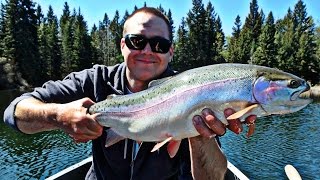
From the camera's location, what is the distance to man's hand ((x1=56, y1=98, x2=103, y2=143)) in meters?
3.54

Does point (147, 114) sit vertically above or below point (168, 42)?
below

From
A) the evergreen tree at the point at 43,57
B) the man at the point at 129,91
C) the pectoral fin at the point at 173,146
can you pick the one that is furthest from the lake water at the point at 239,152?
the evergreen tree at the point at 43,57

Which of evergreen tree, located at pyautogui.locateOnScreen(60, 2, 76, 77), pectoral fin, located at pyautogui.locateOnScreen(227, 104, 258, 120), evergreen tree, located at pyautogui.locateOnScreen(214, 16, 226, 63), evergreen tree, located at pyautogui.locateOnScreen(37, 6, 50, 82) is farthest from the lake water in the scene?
evergreen tree, located at pyautogui.locateOnScreen(214, 16, 226, 63)

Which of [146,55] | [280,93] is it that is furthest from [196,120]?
[146,55]

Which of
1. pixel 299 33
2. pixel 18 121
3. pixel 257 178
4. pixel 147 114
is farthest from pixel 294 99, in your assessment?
pixel 299 33

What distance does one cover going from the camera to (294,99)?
3.16 metres

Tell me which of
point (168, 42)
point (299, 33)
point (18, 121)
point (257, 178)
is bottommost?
point (257, 178)

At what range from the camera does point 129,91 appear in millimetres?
4586

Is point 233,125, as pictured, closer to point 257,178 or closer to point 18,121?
point 18,121

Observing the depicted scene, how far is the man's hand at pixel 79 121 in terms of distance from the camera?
3540 mm

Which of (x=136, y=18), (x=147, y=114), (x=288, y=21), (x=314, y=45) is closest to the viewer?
(x=147, y=114)

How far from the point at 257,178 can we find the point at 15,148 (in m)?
12.6

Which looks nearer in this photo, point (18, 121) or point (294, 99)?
point (294, 99)

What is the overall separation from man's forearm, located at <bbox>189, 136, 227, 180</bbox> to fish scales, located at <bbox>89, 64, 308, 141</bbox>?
0.62m
